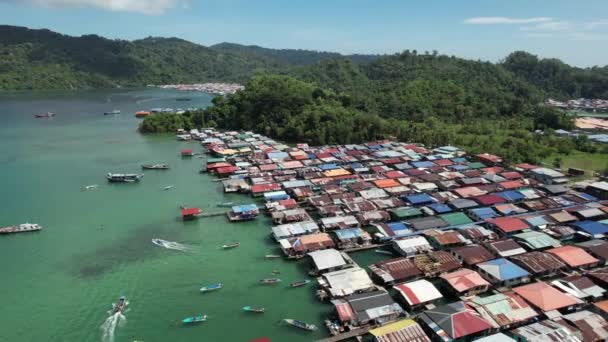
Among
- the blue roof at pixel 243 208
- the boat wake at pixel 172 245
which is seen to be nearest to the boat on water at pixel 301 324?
the boat wake at pixel 172 245

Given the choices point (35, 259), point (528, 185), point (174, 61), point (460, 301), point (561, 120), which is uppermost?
point (174, 61)

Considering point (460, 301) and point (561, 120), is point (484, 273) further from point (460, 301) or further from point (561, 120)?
point (561, 120)

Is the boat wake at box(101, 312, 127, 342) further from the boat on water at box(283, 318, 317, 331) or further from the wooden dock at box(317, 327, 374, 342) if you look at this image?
the wooden dock at box(317, 327, 374, 342)

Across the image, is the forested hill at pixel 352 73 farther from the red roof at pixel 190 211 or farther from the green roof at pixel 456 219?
the red roof at pixel 190 211

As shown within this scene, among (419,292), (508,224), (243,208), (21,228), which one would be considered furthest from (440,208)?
(21,228)

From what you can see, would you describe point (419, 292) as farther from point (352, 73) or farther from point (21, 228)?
point (352, 73)

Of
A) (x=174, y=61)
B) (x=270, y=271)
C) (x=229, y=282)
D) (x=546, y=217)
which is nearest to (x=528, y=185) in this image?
(x=546, y=217)
